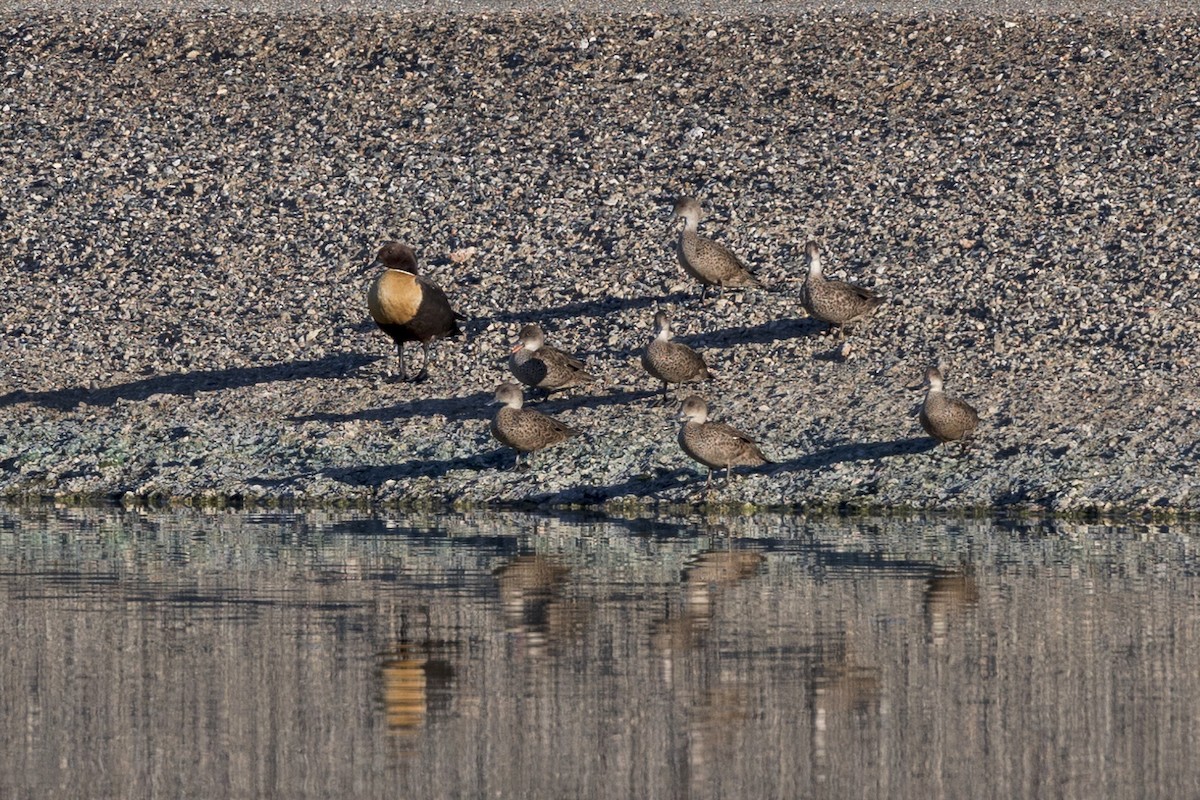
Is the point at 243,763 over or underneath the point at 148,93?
underneath

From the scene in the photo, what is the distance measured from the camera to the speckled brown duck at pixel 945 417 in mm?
18812

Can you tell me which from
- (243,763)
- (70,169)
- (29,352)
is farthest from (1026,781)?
(70,169)

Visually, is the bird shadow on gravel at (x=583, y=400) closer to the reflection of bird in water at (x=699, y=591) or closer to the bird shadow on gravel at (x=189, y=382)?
the bird shadow on gravel at (x=189, y=382)

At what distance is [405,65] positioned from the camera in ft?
98.7

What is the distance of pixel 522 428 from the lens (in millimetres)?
19484

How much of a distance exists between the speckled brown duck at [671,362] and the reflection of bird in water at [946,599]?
649 cm

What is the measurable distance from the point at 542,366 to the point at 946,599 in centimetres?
812

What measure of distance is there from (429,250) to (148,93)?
6.61 meters

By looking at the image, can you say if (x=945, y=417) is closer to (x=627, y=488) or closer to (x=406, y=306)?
(x=627, y=488)

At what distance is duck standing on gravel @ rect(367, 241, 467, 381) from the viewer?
2200cm

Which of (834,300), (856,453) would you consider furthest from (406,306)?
(856,453)

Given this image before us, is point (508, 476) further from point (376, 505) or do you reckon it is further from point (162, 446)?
point (162, 446)

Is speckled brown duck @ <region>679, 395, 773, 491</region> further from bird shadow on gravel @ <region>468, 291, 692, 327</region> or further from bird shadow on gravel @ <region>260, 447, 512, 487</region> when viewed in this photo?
bird shadow on gravel @ <region>468, 291, 692, 327</region>

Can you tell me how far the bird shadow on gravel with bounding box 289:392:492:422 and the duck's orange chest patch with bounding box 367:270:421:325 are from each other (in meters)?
0.93
